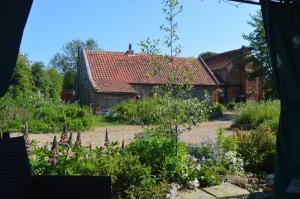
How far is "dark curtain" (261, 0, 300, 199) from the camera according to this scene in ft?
14.0

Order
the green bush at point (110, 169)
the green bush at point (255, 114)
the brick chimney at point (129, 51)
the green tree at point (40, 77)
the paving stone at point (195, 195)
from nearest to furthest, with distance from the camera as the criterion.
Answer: the green bush at point (110, 169) → the paving stone at point (195, 195) → the green bush at point (255, 114) → the green tree at point (40, 77) → the brick chimney at point (129, 51)

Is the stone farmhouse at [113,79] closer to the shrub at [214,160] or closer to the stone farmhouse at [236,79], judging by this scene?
the stone farmhouse at [236,79]

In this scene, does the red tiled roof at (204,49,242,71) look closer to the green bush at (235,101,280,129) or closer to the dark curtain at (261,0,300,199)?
the green bush at (235,101,280,129)

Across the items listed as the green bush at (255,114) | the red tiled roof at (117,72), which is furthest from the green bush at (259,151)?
the red tiled roof at (117,72)

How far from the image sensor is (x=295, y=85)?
4.33 meters

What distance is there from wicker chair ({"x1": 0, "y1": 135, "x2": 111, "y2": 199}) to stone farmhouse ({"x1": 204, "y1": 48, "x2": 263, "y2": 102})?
37.6 metres

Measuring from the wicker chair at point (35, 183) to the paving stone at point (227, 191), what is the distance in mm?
2576

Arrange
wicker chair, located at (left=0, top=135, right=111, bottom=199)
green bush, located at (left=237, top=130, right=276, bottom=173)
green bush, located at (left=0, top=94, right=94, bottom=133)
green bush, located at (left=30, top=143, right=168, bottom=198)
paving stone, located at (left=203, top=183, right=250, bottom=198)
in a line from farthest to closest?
green bush, located at (left=0, top=94, right=94, bottom=133) → green bush, located at (left=237, top=130, right=276, bottom=173) → paving stone, located at (left=203, top=183, right=250, bottom=198) → green bush, located at (left=30, top=143, right=168, bottom=198) → wicker chair, located at (left=0, top=135, right=111, bottom=199)

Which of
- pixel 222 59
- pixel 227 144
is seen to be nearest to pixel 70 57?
pixel 222 59

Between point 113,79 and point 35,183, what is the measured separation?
27.6 metres

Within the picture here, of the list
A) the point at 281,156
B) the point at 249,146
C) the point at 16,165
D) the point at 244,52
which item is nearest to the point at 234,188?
the point at 281,156

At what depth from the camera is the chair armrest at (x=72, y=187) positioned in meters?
2.82

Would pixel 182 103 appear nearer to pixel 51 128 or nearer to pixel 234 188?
pixel 234 188

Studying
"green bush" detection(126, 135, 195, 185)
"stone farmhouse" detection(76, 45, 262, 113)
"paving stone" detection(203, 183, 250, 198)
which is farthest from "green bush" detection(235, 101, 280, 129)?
"green bush" detection(126, 135, 195, 185)
